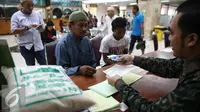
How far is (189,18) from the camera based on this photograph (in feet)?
1.95

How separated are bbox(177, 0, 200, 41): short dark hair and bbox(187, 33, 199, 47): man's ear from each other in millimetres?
12

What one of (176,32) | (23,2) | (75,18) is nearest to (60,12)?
(23,2)

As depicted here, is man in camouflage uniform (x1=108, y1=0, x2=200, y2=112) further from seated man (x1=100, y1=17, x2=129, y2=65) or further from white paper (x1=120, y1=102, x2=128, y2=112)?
seated man (x1=100, y1=17, x2=129, y2=65)

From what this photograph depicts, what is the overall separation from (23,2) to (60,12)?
10802mm

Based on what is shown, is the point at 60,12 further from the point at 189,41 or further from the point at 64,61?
the point at 189,41

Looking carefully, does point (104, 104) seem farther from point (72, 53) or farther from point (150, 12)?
point (150, 12)

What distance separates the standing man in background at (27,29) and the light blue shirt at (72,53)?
1.00m

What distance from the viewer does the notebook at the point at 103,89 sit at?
940 mm

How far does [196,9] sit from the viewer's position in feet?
1.92

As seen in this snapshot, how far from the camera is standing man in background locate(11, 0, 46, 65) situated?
2127 mm

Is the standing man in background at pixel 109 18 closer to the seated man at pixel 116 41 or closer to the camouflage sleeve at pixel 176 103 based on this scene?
the seated man at pixel 116 41

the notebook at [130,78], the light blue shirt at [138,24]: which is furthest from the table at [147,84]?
the light blue shirt at [138,24]

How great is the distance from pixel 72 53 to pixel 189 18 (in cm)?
101

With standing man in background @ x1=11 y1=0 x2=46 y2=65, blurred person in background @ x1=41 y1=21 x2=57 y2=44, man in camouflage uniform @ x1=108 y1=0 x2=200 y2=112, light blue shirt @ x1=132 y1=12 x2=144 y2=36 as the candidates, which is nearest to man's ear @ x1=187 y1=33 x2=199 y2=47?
man in camouflage uniform @ x1=108 y1=0 x2=200 y2=112
